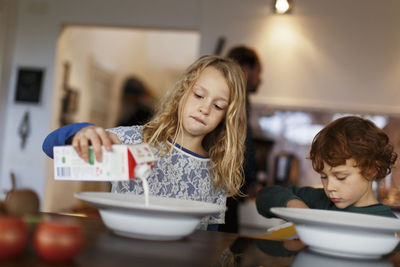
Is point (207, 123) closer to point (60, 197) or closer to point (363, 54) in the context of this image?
point (363, 54)

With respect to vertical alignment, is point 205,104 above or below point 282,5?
below

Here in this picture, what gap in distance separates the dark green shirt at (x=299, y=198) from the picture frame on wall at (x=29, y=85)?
3345mm

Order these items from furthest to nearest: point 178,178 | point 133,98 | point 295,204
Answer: point 133,98
point 178,178
point 295,204

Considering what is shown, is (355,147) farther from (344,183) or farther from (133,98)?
(133,98)

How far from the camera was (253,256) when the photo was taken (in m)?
0.81

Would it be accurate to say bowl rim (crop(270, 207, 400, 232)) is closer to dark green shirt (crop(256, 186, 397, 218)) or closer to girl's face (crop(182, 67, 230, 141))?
dark green shirt (crop(256, 186, 397, 218))

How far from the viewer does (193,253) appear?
783mm

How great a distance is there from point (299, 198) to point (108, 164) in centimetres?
76

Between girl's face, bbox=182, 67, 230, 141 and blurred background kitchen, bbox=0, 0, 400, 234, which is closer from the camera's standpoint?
girl's face, bbox=182, 67, 230, 141

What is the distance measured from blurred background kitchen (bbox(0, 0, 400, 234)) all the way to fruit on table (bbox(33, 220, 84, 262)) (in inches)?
113

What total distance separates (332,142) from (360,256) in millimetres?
561

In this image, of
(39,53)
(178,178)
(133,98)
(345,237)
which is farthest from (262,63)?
(133,98)

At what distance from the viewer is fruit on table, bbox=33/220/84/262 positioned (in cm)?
61

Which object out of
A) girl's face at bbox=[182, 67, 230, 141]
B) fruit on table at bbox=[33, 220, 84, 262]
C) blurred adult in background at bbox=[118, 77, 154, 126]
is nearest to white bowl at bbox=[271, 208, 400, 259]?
fruit on table at bbox=[33, 220, 84, 262]
